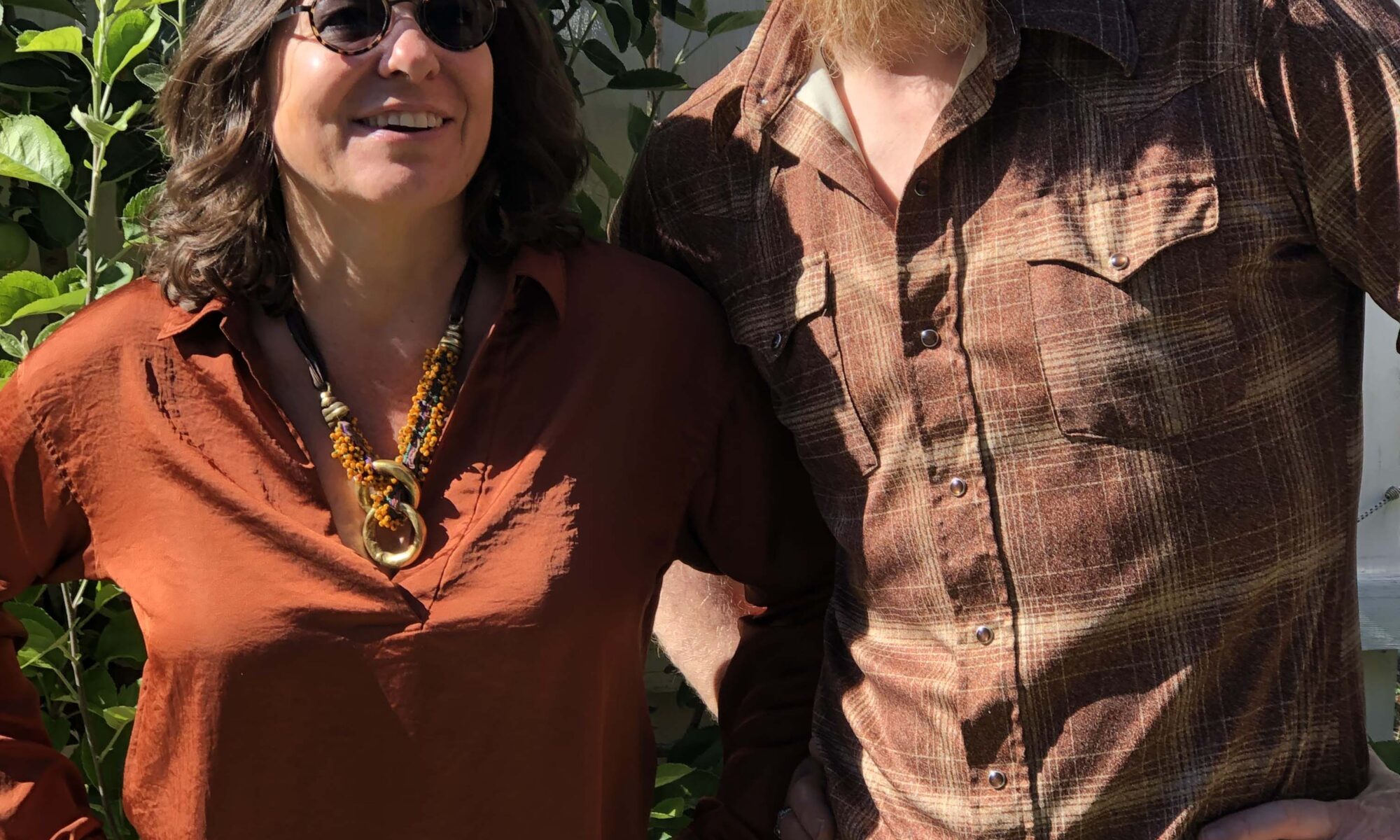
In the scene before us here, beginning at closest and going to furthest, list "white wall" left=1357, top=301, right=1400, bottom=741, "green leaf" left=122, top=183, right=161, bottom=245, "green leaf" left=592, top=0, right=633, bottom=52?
"green leaf" left=122, top=183, right=161, bottom=245 < "green leaf" left=592, top=0, right=633, bottom=52 < "white wall" left=1357, top=301, right=1400, bottom=741

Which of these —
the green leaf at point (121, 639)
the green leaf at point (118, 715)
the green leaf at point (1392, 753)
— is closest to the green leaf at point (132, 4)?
the green leaf at point (121, 639)

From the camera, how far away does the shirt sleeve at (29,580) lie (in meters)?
1.86

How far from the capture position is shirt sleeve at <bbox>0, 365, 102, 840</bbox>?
6.11 ft

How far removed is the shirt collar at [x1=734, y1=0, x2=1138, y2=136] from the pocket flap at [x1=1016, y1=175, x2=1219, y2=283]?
0.48 feet

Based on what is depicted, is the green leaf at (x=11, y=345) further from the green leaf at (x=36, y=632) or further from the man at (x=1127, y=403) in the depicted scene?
the man at (x=1127, y=403)

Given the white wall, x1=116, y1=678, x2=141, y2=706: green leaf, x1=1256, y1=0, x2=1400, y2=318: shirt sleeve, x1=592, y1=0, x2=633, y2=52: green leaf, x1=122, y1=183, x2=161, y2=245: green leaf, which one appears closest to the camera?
x1=1256, y1=0, x2=1400, y2=318: shirt sleeve

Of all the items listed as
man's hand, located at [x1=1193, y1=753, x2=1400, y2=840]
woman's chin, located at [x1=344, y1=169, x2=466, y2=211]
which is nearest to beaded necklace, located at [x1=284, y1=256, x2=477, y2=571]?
woman's chin, located at [x1=344, y1=169, x2=466, y2=211]

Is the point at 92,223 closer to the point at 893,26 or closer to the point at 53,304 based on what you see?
the point at 53,304

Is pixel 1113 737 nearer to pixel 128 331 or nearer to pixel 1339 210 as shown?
pixel 1339 210

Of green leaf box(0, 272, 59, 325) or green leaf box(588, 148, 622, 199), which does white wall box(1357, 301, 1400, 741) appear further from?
green leaf box(0, 272, 59, 325)

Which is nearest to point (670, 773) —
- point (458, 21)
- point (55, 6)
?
point (458, 21)

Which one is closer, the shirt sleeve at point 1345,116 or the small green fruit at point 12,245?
the shirt sleeve at point 1345,116

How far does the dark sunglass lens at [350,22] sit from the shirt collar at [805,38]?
49 centimetres

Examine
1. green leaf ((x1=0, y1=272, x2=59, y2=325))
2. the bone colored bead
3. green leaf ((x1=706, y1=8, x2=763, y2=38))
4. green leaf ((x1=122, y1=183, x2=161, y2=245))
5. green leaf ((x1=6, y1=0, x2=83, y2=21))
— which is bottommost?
the bone colored bead
